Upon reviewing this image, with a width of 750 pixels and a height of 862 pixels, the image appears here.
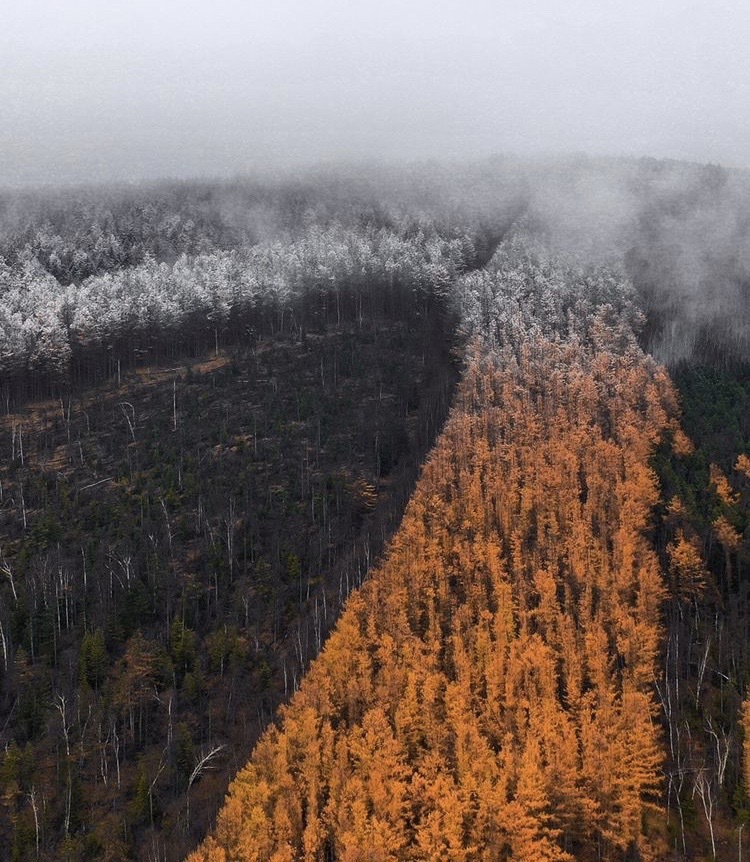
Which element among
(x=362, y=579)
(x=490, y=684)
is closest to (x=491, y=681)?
(x=490, y=684)

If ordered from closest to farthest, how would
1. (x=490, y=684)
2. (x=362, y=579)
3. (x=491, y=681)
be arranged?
(x=490, y=684) → (x=491, y=681) → (x=362, y=579)

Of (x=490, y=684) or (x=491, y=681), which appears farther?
(x=491, y=681)

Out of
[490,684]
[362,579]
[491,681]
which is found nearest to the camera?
[490,684]

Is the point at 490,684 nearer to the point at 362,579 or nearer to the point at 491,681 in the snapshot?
the point at 491,681

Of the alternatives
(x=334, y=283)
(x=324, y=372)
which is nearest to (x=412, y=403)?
(x=324, y=372)
